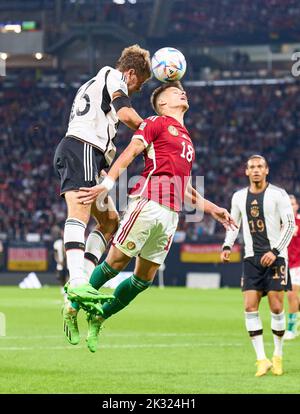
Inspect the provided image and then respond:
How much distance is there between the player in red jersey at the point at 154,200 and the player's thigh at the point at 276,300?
297cm

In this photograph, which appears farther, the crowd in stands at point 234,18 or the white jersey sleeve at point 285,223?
the crowd in stands at point 234,18

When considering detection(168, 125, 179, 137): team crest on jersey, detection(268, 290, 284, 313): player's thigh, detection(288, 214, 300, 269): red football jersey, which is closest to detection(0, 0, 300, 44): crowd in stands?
detection(288, 214, 300, 269): red football jersey

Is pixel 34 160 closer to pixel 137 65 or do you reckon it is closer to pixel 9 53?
pixel 9 53

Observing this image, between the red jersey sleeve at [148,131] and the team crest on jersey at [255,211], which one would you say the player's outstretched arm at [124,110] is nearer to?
the red jersey sleeve at [148,131]

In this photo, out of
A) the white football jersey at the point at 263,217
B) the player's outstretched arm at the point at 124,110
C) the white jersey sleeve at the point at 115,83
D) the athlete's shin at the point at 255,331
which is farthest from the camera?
the white football jersey at the point at 263,217

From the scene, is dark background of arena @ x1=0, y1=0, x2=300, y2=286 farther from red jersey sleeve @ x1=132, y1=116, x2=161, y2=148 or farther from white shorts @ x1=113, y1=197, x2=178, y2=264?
red jersey sleeve @ x1=132, y1=116, x2=161, y2=148

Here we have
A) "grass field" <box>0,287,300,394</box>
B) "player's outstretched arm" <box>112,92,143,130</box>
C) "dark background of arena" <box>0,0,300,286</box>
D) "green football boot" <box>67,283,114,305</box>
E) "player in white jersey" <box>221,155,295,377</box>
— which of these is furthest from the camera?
"dark background of arena" <box>0,0,300,286</box>

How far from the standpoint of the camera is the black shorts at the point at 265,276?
12.3 metres

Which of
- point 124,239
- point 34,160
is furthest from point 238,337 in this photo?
point 34,160

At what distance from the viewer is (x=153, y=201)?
9297 mm

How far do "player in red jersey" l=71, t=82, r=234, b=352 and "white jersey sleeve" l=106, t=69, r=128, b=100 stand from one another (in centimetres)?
39

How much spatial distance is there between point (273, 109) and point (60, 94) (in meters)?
11.0

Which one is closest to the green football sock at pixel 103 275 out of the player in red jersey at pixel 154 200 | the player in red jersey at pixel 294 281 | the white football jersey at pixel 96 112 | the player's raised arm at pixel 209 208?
the player in red jersey at pixel 154 200

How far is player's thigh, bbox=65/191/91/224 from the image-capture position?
8961 millimetres
